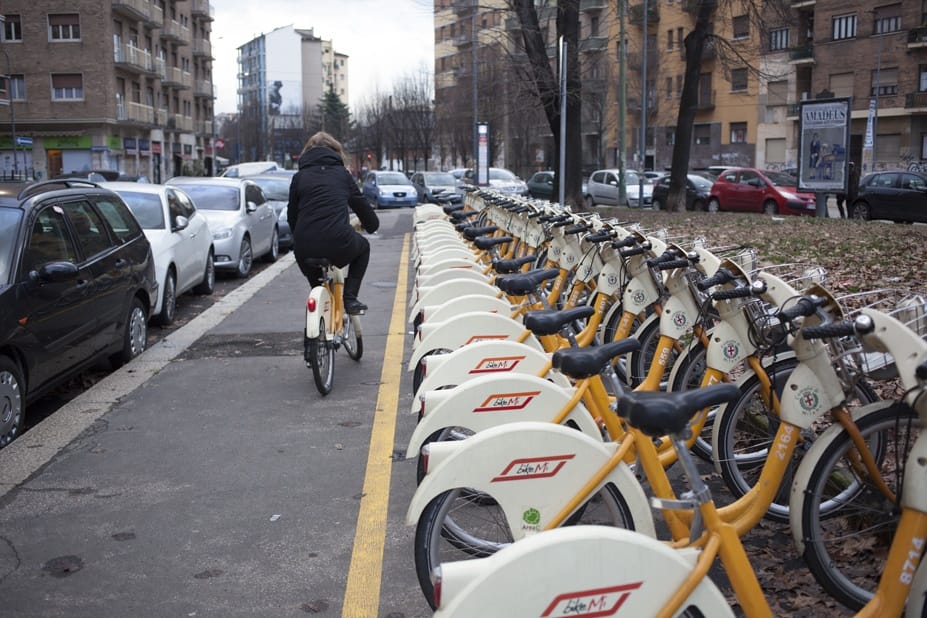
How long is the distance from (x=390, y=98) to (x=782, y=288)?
243 feet

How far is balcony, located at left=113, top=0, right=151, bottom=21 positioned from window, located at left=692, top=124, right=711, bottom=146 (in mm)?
34364

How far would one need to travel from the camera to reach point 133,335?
27.9 feet

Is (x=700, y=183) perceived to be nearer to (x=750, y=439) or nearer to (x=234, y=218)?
(x=234, y=218)

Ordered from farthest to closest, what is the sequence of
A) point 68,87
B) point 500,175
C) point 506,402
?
point 68,87 → point 500,175 → point 506,402

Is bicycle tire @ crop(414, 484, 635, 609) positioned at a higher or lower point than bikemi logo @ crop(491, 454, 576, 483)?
lower

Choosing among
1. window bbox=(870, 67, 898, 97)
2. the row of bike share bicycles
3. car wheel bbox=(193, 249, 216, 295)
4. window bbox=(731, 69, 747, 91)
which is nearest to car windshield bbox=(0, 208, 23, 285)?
the row of bike share bicycles

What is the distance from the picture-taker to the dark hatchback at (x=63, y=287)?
6137 millimetres

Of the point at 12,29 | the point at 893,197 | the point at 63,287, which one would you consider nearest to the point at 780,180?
the point at 893,197

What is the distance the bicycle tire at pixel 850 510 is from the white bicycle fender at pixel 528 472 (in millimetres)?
666

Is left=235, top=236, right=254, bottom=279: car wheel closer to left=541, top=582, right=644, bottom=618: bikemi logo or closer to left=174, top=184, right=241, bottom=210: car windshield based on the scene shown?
left=174, top=184, right=241, bottom=210: car windshield

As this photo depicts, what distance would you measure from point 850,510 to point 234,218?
1282cm

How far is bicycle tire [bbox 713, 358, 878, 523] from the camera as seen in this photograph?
4.37m

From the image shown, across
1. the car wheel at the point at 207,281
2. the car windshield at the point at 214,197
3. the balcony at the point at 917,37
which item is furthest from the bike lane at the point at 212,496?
the balcony at the point at 917,37

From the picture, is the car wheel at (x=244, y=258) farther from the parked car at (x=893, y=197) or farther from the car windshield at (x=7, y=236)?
the parked car at (x=893, y=197)
